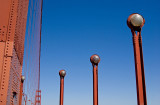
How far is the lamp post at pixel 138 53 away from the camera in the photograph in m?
5.75

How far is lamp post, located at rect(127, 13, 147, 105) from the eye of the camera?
18.9 ft

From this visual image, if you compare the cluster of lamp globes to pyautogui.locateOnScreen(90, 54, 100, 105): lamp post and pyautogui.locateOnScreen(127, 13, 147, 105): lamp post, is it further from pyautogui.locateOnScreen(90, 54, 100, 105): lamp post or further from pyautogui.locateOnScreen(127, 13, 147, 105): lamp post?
pyautogui.locateOnScreen(90, 54, 100, 105): lamp post

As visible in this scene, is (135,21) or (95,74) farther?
(95,74)

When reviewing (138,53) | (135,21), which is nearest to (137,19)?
(135,21)

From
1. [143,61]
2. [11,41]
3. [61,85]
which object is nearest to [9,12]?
[11,41]

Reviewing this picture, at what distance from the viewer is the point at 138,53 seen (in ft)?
20.2

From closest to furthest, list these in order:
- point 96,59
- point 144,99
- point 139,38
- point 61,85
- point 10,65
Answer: point 144,99 → point 139,38 → point 10,65 → point 96,59 → point 61,85

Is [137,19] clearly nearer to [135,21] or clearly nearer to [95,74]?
[135,21]

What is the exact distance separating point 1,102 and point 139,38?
4509 millimetres

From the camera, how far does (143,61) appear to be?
6.06 metres

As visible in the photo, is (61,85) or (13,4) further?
(61,85)

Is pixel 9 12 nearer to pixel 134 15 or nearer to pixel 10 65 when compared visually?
pixel 10 65

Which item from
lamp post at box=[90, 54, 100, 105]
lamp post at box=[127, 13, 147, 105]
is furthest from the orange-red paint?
lamp post at box=[127, 13, 147, 105]

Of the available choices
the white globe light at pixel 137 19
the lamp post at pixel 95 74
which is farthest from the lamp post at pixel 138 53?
the lamp post at pixel 95 74
